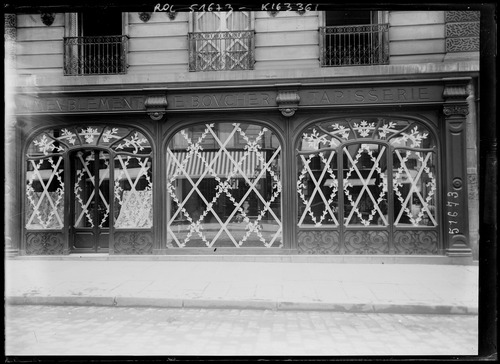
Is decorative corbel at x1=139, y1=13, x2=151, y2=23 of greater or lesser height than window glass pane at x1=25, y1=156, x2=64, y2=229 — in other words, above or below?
above

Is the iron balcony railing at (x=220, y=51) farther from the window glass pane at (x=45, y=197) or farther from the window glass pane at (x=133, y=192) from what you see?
the window glass pane at (x=45, y=197)

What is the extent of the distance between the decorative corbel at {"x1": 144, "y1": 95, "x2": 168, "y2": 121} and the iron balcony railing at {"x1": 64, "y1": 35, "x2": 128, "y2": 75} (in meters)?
1.10

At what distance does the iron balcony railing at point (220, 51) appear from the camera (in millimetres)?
10156

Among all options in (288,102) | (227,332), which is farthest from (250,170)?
(227,332)

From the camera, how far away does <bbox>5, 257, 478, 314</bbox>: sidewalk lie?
659 cm

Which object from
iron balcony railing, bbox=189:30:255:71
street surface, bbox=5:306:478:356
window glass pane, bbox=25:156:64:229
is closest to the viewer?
street surface, bbox=5:306:478:356

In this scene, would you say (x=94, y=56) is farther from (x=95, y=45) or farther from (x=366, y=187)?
(x=366, y=187)

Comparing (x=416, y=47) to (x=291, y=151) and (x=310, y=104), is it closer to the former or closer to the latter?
(x=310, y=104)

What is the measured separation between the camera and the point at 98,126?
10.7m

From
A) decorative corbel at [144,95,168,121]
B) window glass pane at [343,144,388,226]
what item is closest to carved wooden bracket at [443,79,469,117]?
window glass pane at [343,144,388,226]

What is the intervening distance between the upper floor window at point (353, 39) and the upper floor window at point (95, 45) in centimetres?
511

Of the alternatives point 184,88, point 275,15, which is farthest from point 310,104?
point 184,88

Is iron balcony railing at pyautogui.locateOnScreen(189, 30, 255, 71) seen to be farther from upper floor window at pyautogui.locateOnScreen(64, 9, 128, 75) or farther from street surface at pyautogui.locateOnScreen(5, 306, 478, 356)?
street surface at pyautogui.locateOnScreen(5, 306, 478, 356)

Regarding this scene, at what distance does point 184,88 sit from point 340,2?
712 centimetres
